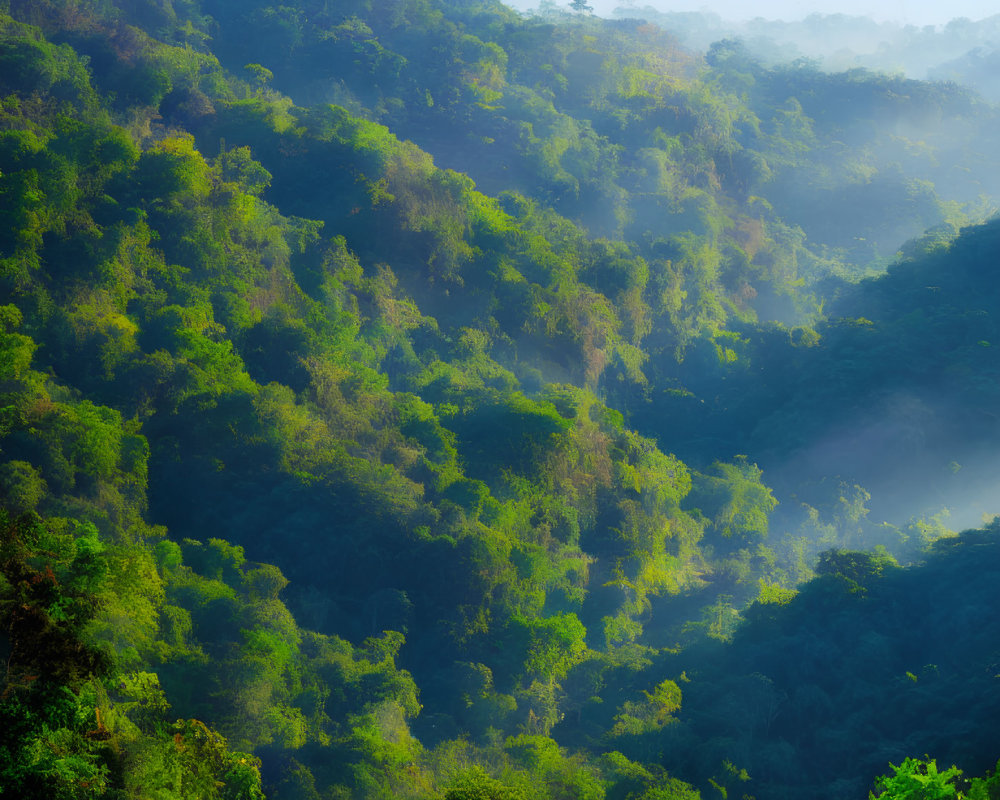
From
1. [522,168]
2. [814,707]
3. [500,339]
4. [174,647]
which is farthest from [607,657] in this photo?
[522,168]

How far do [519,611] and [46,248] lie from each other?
14507 millimetres

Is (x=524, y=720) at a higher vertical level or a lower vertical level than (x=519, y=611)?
lower

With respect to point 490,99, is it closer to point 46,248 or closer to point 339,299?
point 339,299

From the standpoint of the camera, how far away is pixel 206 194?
1073 inches

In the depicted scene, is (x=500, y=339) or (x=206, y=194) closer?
(x=206, y=194)

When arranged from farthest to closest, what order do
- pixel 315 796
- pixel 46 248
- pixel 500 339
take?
pixel 500 339 < pixel 46 248 < pixel 315 796

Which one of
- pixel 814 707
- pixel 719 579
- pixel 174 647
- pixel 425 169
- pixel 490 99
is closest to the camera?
pixel 174 647

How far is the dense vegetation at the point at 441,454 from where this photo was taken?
1666 centimetres

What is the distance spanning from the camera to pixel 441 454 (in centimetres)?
2373

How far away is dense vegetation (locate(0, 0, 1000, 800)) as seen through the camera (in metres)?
16.7

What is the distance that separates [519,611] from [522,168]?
22.5 m

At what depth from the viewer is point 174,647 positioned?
672 inches

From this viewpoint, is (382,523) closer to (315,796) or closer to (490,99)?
(315,796)

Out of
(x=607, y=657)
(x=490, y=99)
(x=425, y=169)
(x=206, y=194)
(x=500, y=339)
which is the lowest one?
(x=607, y=657)
